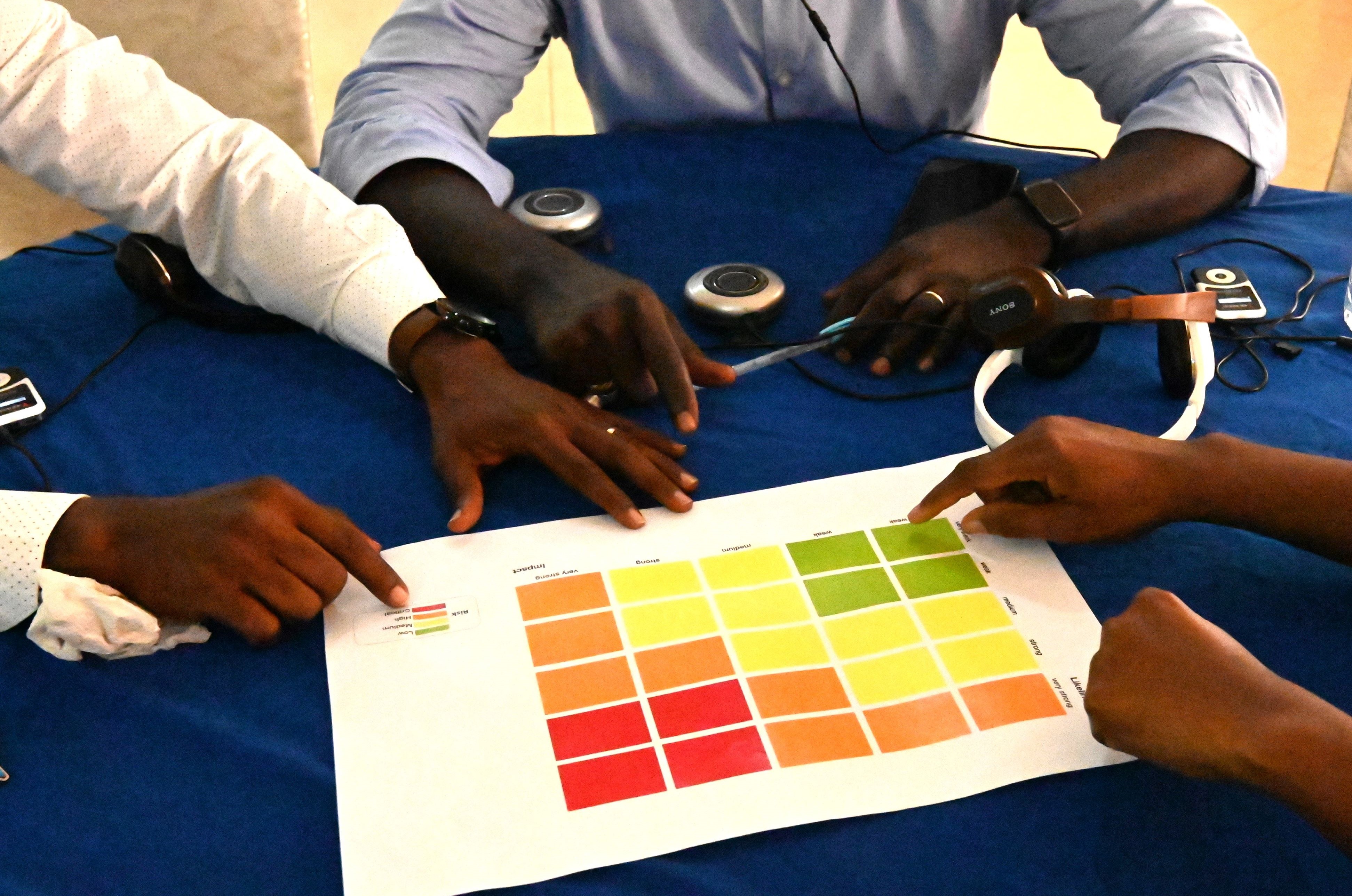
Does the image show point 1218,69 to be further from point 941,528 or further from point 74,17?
point 74,17

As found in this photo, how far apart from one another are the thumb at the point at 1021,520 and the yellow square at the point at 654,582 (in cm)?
21

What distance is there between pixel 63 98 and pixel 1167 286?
1.04m

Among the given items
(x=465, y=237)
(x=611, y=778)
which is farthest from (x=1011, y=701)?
(x=465, y=237)

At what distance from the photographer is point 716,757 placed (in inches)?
25.0

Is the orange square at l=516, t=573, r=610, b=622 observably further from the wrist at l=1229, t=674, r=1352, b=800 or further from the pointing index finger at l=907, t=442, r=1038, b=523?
the wrist at l=1229, t=674, r=1352, b=800

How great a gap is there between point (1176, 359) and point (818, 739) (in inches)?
19.0

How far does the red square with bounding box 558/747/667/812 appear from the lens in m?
0.62

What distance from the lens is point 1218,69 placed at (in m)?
1.19

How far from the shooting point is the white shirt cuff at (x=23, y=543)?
708 mm

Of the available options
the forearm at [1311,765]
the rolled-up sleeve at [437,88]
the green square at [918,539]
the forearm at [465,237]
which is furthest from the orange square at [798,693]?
the rolled-up sleeve at [437,88]

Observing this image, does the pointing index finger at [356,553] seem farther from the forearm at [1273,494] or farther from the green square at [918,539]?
the forearm at [1273,494]

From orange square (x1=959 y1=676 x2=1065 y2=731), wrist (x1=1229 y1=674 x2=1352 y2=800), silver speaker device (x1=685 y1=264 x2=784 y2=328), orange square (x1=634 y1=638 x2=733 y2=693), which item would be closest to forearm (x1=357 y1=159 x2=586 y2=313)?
silver speaker device (x1=685 y1=264 x2=784 y2=328)

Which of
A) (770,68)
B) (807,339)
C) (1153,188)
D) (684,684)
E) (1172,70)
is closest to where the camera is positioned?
(684,684)

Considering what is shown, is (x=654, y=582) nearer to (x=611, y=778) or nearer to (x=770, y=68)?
(x=611, y=778)
